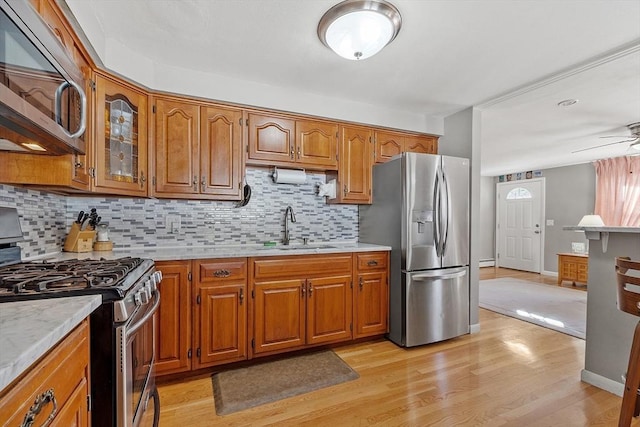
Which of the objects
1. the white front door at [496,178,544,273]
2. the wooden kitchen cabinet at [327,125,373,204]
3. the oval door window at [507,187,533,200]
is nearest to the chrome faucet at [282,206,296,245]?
the wooden kitchen cabinet at [327,125,373,204]

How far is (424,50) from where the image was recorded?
210cm

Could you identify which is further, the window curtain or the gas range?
the window curtain

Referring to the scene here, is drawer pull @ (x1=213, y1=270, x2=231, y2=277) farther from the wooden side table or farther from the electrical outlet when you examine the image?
the wooden side table

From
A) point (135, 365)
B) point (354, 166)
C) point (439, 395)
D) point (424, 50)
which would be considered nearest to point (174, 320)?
point (135, 365)

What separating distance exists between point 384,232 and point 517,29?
1.83 m

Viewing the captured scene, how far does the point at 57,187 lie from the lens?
174 cm

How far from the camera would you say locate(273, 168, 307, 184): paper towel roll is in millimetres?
2807

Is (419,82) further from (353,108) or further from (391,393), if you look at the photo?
(391,393)

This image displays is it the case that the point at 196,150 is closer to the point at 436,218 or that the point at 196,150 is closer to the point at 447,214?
the point at 436,218

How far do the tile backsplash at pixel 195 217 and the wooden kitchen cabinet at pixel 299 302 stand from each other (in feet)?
2.05

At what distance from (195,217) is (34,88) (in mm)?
1689

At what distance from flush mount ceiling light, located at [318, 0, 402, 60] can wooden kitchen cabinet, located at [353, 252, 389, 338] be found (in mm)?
1645

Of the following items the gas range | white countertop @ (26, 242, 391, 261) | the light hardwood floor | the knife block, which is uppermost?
the knife block

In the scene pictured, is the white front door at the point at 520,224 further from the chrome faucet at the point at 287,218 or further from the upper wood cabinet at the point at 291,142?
the chrome faucet at the point at 287,218
